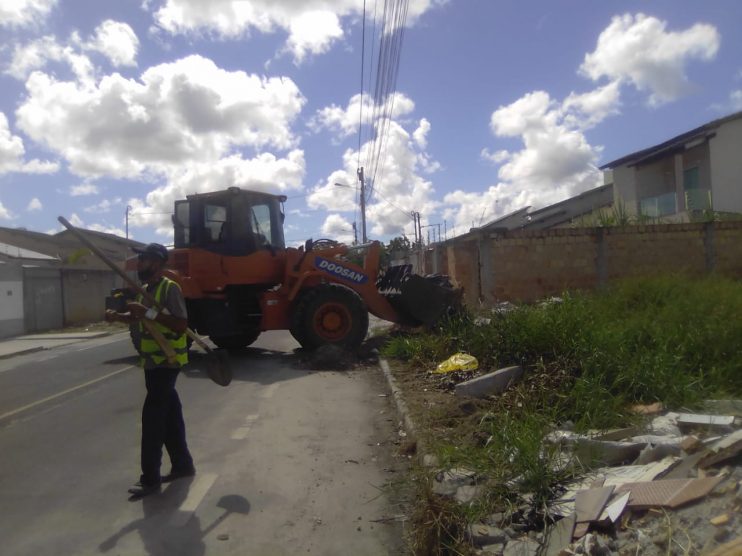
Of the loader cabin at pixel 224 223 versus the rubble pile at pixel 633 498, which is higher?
the loader cabin at pixel 224 223

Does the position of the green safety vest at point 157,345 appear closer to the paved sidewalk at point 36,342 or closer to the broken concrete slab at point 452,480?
the broken concrete slab at point 452,480

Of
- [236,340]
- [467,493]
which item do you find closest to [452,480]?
[467,493]

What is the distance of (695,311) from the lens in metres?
7.77

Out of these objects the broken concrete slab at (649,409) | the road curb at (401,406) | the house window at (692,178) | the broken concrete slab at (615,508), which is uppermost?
the house window at (692,178)

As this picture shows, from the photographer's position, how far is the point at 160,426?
488cm

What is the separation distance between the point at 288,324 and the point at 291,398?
341cm

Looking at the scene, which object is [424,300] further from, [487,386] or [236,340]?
[487,386]

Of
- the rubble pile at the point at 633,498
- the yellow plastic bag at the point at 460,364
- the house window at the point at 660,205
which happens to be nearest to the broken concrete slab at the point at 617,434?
the rubble pile at the point at 633,498

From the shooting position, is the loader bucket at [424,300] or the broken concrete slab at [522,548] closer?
the broken concrete slab at [522,548]

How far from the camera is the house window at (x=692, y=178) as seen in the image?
24.2 metres

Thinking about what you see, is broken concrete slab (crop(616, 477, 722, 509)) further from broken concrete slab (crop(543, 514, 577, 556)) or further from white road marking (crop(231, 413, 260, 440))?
white road marking (crop(231, 413, 260, 440))

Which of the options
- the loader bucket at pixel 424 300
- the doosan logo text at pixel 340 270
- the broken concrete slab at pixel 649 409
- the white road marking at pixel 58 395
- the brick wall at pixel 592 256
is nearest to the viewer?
the broken concrete slab at pixel 649 409

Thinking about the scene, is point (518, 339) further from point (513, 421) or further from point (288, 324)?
point (288, 324)

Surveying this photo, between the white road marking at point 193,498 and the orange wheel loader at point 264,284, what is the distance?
20.4 feet
